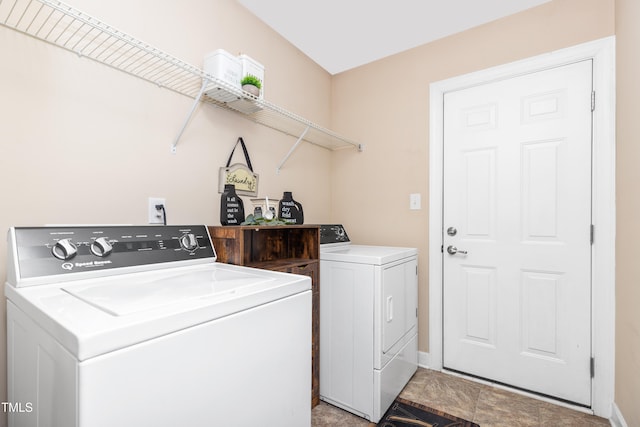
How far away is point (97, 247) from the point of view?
1.07 m

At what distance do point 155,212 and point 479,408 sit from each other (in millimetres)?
2115

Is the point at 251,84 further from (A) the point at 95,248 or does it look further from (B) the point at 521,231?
(B) the point at 521,231

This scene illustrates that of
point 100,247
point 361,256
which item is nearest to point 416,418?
point 361,256

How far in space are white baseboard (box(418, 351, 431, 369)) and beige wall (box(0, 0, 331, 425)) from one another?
1665 mm

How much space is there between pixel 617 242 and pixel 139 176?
252 cm

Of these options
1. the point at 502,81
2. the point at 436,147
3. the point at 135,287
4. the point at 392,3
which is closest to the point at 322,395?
the point at 135,287

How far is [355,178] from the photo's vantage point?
2.70 meters

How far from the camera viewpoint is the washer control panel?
3.09 ft

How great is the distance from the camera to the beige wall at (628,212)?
1.40m

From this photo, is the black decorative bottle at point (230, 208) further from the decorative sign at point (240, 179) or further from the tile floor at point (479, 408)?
the tile floor at point (479, 408)

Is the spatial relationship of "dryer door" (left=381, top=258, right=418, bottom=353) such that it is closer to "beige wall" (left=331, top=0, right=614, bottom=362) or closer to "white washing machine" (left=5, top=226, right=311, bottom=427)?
"beige wall" (left=331, top=0, right=614, bottom=362)

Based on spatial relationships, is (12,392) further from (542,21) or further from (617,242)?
(542,21)

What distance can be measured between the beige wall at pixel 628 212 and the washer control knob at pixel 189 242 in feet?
6.52

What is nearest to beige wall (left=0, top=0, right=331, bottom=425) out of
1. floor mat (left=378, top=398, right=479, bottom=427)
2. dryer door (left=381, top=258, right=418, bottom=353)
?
dryer door (left=381, top=258, right=418, bottom=353)
